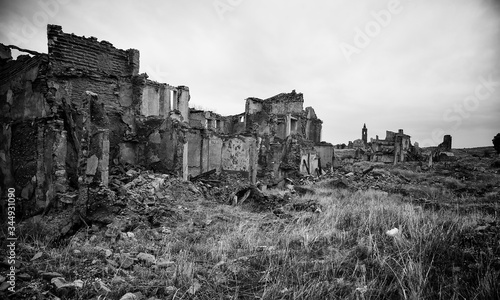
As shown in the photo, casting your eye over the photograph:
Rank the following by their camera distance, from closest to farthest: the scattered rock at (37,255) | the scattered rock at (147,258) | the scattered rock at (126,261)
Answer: the scattered rock at (37,255) → the scattered rock at (126,261) → the scattered rock at (147,258)

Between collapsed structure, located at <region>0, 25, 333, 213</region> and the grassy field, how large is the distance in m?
1.95

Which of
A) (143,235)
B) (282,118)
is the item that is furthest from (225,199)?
(282,118)

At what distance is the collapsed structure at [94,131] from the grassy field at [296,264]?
1.95m

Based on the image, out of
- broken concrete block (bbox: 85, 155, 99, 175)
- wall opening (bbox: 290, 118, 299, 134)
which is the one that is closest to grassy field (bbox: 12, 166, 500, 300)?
broken concrete block (bbox: 85, 155, 99, 175)

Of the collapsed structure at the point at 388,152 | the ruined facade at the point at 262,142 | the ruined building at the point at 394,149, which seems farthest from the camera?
the collapsed structure at the point at 388,152

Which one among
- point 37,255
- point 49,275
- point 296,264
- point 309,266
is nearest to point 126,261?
point 49,275

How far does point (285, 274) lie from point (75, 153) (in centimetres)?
569

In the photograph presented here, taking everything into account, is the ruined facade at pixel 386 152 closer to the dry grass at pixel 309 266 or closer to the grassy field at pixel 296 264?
the grassy field at pixel 296 264

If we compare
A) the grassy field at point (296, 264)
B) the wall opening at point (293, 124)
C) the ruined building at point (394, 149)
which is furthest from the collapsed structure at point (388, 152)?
the grassy field at point (296, 264)

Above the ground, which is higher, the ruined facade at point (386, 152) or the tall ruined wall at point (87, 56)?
the tall ruined wall at point (87, 56)

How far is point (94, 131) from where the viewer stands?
18.9 feet

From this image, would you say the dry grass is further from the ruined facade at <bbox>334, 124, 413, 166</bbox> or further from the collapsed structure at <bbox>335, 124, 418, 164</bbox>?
the collapsed structure at <bbox>335, 124, 418, 164</bbox>

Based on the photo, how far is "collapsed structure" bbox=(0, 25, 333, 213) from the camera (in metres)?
5.68

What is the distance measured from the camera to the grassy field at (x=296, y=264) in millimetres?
2451
